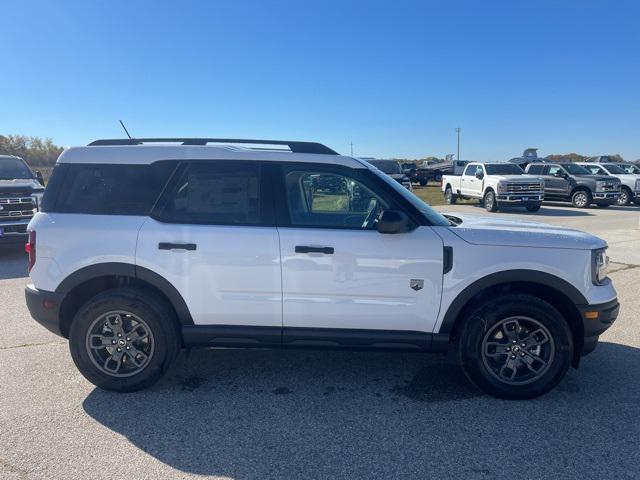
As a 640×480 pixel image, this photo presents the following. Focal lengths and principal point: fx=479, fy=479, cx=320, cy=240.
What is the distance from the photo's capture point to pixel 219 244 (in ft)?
12.0

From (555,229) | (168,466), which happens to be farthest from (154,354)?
(555,229)

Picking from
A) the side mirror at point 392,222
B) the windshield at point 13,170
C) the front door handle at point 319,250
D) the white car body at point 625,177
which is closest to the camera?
the side mirror at point 392,222

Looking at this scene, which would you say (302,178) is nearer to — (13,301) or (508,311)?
(508,311)

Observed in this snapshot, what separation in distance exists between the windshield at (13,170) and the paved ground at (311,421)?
7.04 metres

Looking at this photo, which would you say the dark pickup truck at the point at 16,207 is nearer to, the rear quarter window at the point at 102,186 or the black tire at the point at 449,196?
the rear quarter window at the point at 102,186

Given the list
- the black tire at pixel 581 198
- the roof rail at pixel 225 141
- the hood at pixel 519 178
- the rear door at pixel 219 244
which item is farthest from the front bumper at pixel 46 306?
the black tire at pixel 581 198

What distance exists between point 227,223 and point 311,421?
1.59 m

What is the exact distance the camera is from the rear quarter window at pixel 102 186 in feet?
12.5

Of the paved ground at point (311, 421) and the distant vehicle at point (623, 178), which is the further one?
the distant vehicle at point (623, 178)

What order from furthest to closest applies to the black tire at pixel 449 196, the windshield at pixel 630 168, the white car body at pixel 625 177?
the windshield at pixel 630 168 < the black tire at pixel 449 196 < the white car body at pixel 625 177

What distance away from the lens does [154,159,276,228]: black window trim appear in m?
3.72

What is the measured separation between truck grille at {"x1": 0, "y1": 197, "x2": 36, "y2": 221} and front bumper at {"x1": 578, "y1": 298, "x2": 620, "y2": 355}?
31.5ft

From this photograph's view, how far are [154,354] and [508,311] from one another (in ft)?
9.03

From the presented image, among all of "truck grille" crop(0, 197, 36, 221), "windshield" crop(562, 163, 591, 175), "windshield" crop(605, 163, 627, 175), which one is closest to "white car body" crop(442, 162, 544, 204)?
"windshield" crop(562, 163, 591, 175)
